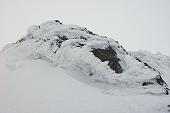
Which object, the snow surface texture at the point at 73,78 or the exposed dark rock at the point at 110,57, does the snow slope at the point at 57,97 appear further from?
the exposed dark rock at the point at 110,57

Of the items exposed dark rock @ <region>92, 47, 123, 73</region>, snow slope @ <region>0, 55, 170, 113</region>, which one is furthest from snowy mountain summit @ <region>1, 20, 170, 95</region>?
snow slope @ <region>0, 55, 170, 113</region>

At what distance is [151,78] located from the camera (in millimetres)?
12195

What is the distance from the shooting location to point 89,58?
1275 cm

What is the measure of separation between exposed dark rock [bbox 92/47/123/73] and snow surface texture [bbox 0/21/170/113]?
6 cm

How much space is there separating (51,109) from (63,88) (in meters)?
1.93

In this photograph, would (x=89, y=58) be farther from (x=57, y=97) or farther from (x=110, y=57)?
(x=57, y=97)

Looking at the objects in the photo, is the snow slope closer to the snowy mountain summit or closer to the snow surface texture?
the snow surface texture

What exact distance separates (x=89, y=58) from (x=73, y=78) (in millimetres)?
1307

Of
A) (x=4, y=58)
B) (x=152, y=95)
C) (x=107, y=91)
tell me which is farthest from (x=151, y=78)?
(x=4, y=58)

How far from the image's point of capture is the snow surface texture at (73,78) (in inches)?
388

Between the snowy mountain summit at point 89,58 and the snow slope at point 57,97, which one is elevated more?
the snowy mountain summit at point 89,58

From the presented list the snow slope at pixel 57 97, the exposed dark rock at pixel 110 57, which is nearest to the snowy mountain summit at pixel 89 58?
the exposed dark rock at pixel 110 57

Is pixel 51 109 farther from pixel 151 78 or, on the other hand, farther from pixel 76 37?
pixel 76 37

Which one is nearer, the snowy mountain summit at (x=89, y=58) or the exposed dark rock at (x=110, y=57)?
the snowy mountain summit at (x=89, y=58)
